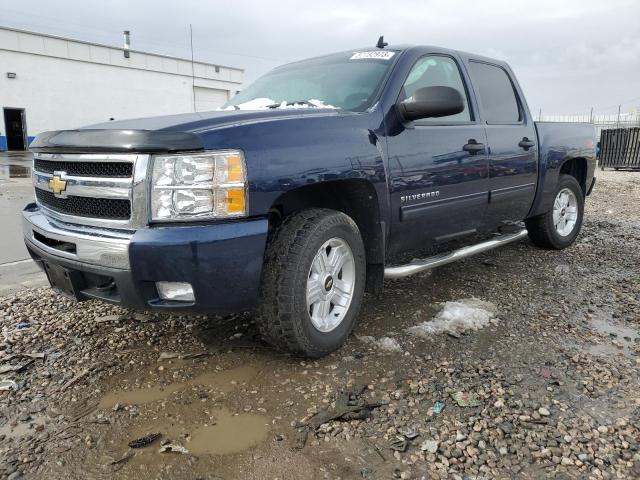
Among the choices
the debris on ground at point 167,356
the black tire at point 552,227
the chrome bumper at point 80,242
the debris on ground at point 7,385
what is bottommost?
the debris on ground at point 7,385

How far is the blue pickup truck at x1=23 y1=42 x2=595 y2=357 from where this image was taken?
2371 millimetres

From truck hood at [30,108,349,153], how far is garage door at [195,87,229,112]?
33.3m

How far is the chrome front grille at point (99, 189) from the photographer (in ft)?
7.79

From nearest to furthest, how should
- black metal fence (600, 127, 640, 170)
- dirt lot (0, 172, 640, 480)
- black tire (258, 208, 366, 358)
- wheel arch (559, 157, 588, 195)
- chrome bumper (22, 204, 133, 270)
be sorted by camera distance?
1. dirt lot (0, 172, 640, 480)
2. chrome bumper (22, 204, 133, 270)
3. black tire (258, 208, 366, 358)
4. wheel arch (559, 157, 588, 195)
5. black metal fence (600, 127, 640, 170)

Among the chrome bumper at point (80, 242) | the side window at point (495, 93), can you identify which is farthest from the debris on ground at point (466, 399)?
the side window at point (495, 93)

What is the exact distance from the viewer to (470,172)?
380 cm

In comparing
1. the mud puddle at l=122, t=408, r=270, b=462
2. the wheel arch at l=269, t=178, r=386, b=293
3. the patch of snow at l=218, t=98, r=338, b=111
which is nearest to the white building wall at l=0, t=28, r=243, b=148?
the patch of snow at l=218, t=98, r=338, b=111

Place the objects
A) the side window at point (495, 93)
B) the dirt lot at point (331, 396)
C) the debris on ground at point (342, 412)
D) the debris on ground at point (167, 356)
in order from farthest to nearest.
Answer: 1. the side window at point (495, 93)
2. the debris on ground at point (167, 356)
3. the debris on ground at point (342, 412)
4. the dirt lot at point (331, 396)

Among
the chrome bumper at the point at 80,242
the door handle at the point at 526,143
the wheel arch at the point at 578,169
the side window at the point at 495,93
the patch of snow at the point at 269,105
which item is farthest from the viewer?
the wheel arch at the point at 578,169

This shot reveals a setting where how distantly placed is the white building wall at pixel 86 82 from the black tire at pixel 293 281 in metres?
25.6

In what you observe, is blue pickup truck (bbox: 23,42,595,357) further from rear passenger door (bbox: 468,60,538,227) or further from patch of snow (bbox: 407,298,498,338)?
patch of snow (bbox: 407,298,498,338)

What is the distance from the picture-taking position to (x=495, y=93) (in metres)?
4.53

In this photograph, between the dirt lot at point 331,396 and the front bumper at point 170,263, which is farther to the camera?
the front bumper at point 170,263

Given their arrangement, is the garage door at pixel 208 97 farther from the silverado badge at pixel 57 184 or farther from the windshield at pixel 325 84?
the silverado badge at pixel 57 184
